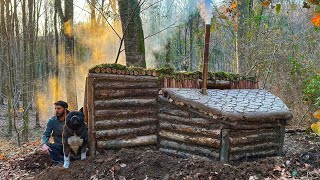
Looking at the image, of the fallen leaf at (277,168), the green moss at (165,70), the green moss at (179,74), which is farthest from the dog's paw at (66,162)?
the fallen leaf at (277,168)

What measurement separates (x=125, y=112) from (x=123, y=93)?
0.41m

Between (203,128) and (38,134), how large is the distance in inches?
497

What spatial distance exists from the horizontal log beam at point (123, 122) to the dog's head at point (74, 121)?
565 mm

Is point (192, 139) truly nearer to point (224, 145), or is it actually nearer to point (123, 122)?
point (224, 145)

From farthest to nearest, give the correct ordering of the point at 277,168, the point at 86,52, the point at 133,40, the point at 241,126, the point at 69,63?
the point at 86,52, the point at 69,63, the point at 133,40, the point at 241,126, the point at 277,168

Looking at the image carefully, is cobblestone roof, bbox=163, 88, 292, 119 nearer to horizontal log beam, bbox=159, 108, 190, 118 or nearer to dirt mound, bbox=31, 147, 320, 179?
horizontal log beam, bbox=159, 108, 190, 118

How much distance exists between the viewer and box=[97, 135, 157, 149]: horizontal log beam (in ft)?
21.3

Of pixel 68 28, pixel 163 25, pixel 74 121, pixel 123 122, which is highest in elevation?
pixel 163 25

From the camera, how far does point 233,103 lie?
6.58 metres

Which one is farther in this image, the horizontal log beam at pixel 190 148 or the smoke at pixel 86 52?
the smoke at pixel 86 52

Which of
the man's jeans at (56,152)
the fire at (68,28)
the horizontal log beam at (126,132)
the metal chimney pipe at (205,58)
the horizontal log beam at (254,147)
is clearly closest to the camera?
the horizontal log beam at (254,147)

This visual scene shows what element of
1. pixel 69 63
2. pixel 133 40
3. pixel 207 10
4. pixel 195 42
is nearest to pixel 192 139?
pixel 207 10

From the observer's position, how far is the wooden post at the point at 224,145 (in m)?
6.04

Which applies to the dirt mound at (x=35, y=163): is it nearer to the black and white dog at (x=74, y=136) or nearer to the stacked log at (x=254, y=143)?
the black and white dog at (x=74, y=136)
